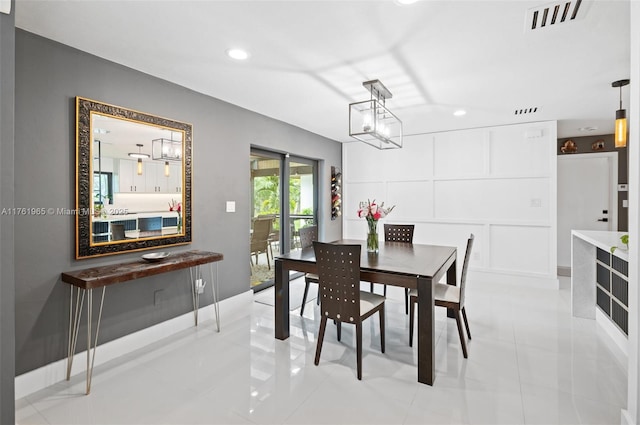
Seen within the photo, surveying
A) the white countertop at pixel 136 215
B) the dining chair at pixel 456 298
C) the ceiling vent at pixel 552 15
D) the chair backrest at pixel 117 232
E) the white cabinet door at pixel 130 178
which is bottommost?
the dining chair at pixel 456 298

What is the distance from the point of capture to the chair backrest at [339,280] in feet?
7.48

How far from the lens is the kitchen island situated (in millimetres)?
2656

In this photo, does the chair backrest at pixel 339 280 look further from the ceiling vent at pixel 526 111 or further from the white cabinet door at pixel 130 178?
the ceiling vent at pixel 526 111

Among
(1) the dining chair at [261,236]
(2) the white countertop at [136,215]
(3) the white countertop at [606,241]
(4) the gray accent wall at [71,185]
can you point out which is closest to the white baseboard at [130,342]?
(4) the gray accent wall at [71,185]

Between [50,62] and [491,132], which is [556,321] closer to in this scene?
[491,132]

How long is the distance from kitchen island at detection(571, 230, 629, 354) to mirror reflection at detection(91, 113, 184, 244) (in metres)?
3.85

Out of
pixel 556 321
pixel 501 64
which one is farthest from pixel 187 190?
pixel 556 321

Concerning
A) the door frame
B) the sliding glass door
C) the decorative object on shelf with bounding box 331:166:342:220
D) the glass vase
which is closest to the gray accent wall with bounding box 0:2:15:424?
the glass vase

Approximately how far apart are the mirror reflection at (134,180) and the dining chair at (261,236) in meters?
1.28

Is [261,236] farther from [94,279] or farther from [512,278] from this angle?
[512,278]

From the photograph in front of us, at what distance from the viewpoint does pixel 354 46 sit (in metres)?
2.39

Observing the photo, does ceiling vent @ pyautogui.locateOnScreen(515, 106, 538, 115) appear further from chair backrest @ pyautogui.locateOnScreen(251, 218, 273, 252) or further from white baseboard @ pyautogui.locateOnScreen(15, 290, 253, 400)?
white baseboard @ pyautogui.locateOnScreen(15, 290, 253, 400)

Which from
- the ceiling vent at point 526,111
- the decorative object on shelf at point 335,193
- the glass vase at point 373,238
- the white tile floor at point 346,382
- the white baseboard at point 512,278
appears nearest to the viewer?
the white tile floor at point 346,382

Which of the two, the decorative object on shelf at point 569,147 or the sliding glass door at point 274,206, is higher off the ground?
the decorative object on shelf at point 569,147
